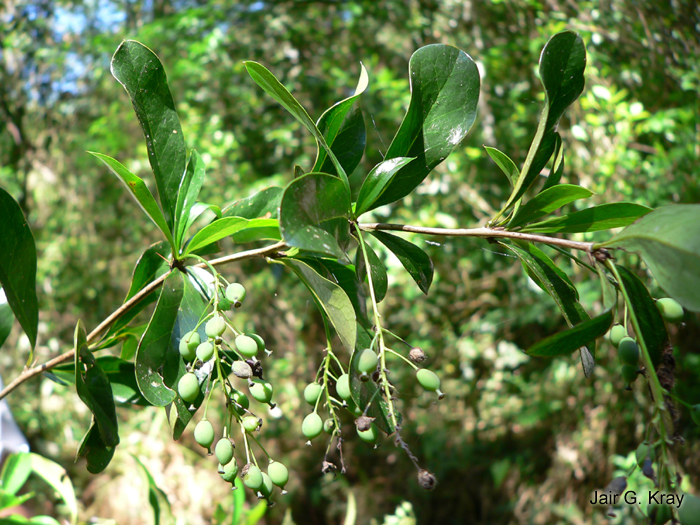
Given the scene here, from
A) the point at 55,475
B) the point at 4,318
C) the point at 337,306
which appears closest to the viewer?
the point at 337,306

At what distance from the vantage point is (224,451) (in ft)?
1.37

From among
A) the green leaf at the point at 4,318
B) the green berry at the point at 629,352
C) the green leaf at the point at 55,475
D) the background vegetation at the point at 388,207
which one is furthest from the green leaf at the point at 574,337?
the background vegetation at the point at 388,207

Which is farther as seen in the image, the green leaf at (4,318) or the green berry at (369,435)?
the green leaf at (4,318)

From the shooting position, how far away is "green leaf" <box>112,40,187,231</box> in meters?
0.46

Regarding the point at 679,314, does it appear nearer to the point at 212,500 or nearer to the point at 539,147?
the point at 539,147

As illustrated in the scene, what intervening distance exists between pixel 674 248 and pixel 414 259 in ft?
0.77

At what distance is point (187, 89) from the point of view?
8.45 ft

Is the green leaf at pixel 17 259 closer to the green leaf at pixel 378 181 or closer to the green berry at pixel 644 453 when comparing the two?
the green leaf at pixel 378 181

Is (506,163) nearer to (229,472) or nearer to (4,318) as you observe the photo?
(229,472)

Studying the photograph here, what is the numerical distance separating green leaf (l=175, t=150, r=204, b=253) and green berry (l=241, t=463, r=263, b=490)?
0.74 ft

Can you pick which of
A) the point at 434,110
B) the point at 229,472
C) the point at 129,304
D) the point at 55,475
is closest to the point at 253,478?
the point at 229,472

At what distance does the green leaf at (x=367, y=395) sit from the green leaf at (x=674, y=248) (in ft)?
0.67

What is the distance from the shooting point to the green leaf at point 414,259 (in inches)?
19.7

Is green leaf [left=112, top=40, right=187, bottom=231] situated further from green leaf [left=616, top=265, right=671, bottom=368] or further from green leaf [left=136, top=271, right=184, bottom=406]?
green leaf [left=616, top=265, right=671, bottom=368]
